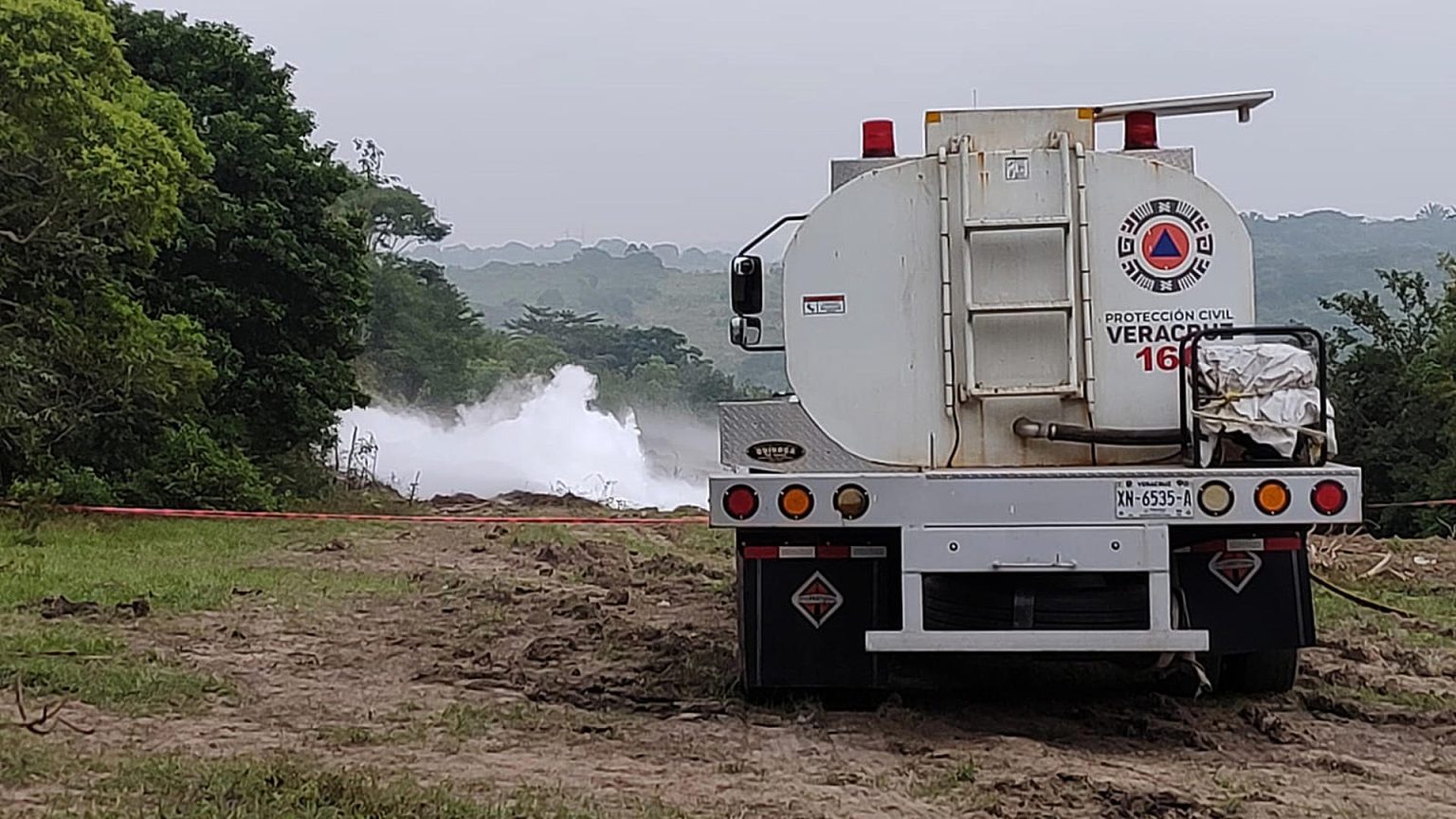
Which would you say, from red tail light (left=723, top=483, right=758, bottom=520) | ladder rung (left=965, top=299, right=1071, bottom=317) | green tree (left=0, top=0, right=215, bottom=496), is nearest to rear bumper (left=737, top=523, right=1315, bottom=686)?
red tail light (left=723, top=483, right=758, bottom=520)

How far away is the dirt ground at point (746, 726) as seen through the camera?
6.27 m

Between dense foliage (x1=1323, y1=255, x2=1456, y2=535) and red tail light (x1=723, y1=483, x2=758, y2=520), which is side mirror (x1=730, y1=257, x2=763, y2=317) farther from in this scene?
dense foliage (x1=1323, y1=255, x2=1456, y2=535)

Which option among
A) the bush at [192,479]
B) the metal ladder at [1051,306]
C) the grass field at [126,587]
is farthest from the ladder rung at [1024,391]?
the bush at [192,479]

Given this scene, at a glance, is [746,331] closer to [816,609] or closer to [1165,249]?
[816,609]

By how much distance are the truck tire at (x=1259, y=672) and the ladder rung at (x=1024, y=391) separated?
1588 millimetres

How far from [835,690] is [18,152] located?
14713 millimetres

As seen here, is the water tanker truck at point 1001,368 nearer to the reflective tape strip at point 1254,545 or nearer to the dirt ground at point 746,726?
the reflective tape strip at point 1254,545

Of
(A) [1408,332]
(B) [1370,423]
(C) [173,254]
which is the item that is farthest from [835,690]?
(A) [1408,332]

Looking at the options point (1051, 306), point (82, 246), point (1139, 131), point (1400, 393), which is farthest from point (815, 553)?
point (1400, 393)

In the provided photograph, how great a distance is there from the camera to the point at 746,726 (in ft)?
25.1

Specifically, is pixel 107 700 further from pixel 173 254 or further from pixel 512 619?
pixel 173 254

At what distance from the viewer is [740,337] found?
8.94 m

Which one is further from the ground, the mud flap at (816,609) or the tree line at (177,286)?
the tree line at (177,286)

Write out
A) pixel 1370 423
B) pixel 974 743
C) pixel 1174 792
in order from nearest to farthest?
pixel 1174 792 < pixel 974 743 < pixel 1370 423
